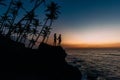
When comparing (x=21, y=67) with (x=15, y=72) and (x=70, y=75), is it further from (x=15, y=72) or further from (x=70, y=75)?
(x=70, y=75)

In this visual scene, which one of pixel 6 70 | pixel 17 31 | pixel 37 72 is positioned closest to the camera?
pixel 6 70

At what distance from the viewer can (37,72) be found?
23375mm

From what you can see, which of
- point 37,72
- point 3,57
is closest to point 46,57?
point 37,72

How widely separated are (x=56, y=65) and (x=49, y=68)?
201 cm

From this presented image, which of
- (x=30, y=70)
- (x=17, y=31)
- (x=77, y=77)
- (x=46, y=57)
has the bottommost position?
(x=77, y=77)

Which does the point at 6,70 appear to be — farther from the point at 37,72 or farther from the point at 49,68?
the point at 49,68

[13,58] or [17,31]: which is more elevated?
[17,31]

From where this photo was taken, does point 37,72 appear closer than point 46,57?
Yes

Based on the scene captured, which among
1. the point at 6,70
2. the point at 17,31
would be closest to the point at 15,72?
the point at 6,70

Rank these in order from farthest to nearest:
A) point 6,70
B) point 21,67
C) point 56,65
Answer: point 56,65
point 21,67
point 6,70

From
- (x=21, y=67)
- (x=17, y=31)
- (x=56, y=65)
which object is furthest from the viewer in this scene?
(x=17, y=31)

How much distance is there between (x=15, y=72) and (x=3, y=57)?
95.2 inches

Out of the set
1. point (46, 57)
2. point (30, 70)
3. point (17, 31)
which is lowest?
point (30, 70)

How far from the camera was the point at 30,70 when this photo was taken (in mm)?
22922
